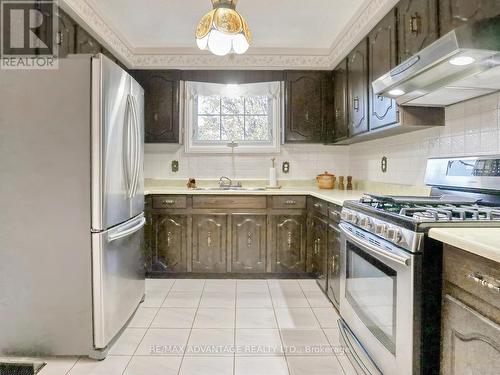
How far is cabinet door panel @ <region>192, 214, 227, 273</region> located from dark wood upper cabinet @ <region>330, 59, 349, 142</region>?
142 cm

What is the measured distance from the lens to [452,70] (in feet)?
4.74

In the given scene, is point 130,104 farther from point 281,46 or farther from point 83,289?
point 281,46

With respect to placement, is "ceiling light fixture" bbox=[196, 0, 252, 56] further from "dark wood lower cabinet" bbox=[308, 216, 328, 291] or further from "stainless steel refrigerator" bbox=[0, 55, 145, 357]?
"dark wood lower cabinet" bbox=[308, 216, 328, 291]

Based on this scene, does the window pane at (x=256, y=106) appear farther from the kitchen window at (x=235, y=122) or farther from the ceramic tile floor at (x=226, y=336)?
the ceramic tile floor at (x=226, y=336)

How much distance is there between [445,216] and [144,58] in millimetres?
3267

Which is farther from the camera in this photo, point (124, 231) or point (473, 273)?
point (124, 231)

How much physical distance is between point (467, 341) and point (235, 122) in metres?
3.19

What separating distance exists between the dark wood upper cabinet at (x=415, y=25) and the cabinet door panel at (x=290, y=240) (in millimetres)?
1705

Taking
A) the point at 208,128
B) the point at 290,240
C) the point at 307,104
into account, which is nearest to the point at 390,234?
the point at 290,240

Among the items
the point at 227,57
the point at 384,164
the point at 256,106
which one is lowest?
the point at 384,164

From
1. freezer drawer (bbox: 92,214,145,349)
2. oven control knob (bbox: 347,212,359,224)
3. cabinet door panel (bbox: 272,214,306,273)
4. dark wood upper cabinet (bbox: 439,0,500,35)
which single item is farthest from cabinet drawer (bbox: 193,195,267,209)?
dark wood upper cabinet (bbox: 439,0,500,35)

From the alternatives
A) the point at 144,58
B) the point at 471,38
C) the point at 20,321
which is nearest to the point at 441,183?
the point at 471,38

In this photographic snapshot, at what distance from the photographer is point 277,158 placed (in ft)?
12.4

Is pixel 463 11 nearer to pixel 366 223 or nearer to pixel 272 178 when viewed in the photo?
pixel 366 223
